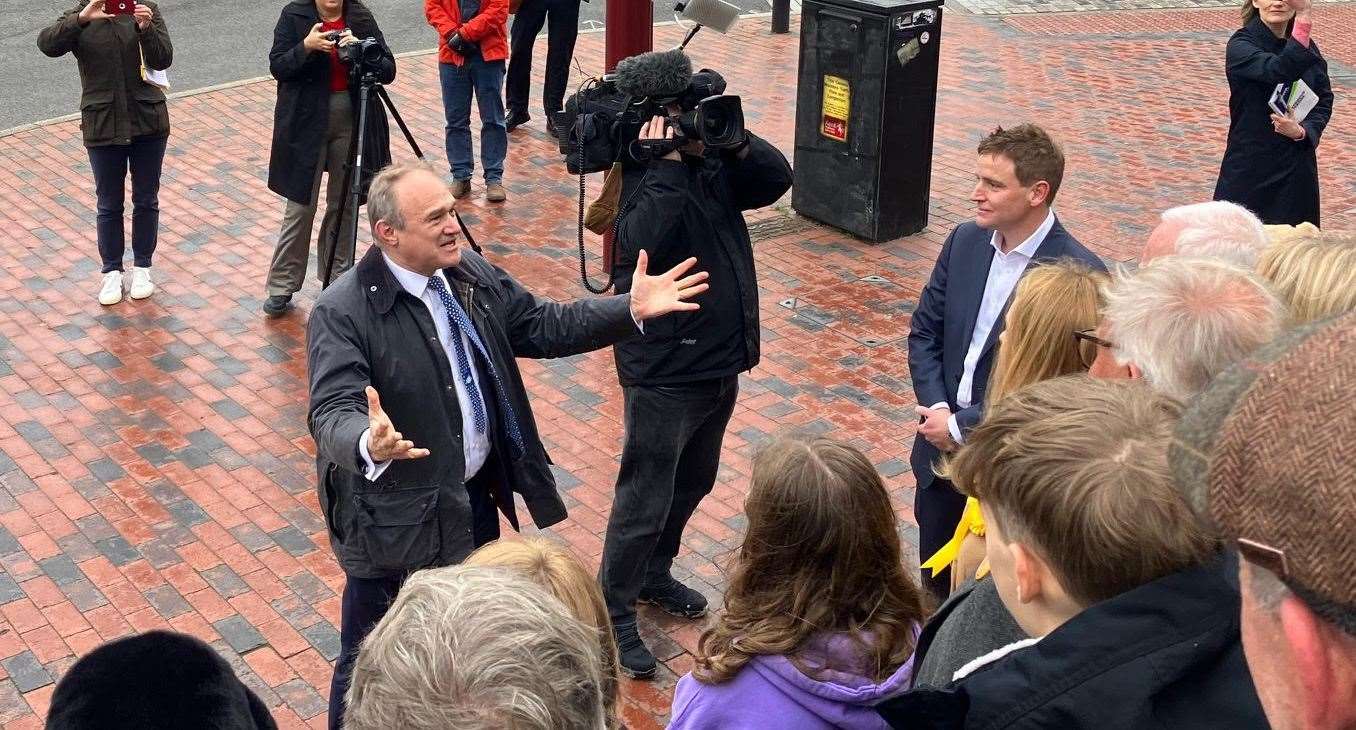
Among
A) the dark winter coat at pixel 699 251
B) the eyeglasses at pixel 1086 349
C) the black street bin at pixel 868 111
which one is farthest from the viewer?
the black street bin at pixel 868 111

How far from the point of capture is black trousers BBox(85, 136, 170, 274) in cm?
774

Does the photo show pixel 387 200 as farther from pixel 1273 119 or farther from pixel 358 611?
pixel 1273 119

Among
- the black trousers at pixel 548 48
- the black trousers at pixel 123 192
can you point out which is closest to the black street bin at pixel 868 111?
the black trousers at pixel 548 48

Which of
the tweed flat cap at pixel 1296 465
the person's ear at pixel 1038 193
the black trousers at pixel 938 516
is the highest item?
the tweed flat cap at pixel 1296 465

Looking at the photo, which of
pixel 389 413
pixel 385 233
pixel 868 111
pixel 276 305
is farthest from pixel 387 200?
pixel 868 111

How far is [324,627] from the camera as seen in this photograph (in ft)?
17.1

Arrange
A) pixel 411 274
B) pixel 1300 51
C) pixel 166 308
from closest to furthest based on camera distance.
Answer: pixel 411 274
pixel 1300 51
pixel 166 308

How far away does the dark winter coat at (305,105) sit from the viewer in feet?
24.6

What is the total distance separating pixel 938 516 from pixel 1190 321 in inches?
66.1

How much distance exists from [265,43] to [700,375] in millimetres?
10381

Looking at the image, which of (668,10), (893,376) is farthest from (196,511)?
(668,10)

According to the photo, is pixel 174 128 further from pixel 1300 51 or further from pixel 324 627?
pixel 1300 51

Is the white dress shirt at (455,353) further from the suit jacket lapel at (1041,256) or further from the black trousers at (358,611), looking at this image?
the suit jacket lapel at (1041,256)

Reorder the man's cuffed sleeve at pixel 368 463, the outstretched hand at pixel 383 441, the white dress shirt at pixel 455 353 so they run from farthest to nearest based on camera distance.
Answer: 1. the white dress shirt at pixel 455 353
2. the man's cuffed sleeve at pixel 368 463
3. the outstretched hand at pixel 383 441
